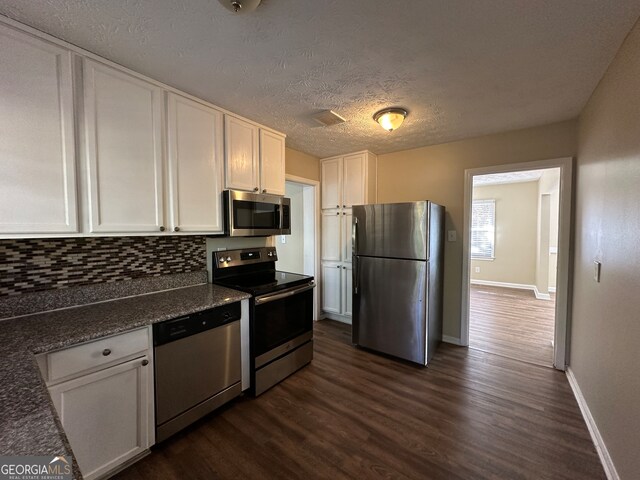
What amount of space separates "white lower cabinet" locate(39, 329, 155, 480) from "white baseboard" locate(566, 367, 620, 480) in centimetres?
257

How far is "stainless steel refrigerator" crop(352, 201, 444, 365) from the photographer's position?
2646 mm

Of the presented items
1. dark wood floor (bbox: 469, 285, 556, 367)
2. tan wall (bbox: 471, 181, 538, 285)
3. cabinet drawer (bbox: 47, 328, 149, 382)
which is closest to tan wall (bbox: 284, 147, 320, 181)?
cabinet drawer (bbox: 47, 328, 149, 382)

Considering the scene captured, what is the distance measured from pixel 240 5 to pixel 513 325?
177 inches

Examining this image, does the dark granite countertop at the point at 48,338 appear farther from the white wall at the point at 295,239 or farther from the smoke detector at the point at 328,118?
the white wall at the point at 295,239

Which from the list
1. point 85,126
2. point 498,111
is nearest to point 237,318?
point 85,126

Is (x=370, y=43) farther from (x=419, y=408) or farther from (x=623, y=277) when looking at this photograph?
(x=419, y=408)

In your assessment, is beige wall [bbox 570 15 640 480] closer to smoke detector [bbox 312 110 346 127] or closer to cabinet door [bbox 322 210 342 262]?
smoke detector [bbox 312 110 346 127]

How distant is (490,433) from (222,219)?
249 cm

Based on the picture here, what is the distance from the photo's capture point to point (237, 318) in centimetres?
203

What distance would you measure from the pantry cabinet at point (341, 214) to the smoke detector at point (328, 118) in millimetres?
1138

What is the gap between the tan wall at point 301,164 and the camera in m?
A: 3.43

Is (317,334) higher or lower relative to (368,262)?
lower

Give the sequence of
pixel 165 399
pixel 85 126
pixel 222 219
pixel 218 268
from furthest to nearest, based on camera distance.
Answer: pixel 218 268, pixel 222 219, pixel 165 399, pixel 85 126

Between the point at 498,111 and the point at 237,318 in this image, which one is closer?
the point at 237,318
